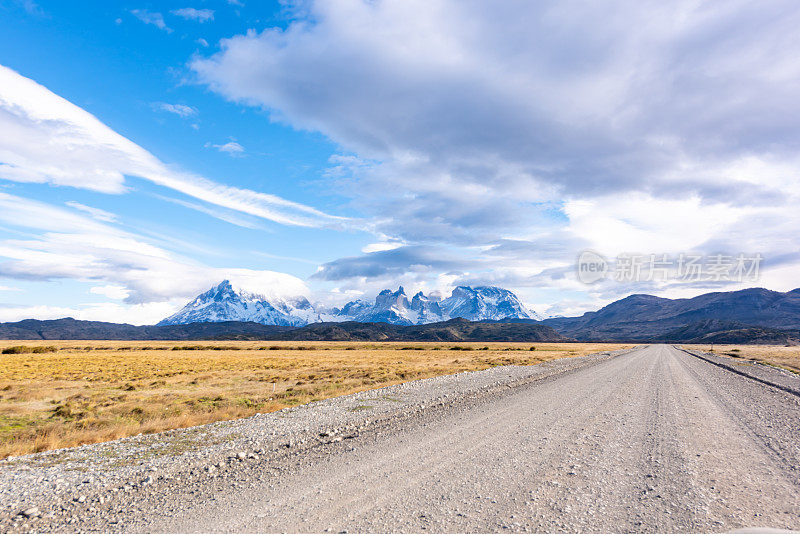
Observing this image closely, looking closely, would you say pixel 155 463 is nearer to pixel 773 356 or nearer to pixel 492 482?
pixel 492 482

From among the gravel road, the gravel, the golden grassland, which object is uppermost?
the gravel road

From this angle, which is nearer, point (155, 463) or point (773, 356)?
point (155, 463)

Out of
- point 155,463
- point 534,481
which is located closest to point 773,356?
point 534,481

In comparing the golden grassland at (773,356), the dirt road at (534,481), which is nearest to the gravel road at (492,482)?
the dirt road at (534,481)

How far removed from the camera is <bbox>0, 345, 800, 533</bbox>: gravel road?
6391 mm

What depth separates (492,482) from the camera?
313 inches

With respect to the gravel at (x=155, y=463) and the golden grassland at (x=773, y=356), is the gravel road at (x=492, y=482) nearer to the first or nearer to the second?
the gravel at (x=155, y=463)

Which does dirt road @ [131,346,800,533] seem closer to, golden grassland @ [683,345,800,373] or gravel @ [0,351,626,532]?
gravel @ [0,351,626,532]

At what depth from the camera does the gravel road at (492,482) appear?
6.39 meters

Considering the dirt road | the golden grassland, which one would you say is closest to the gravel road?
the dirt road

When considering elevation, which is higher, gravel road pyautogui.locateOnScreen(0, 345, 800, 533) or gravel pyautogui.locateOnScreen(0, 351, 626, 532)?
gravel road pyautogui.locateOnScreen(0, 345, 800, 533)

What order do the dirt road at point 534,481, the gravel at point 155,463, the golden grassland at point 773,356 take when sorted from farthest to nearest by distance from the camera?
the golden grassland at point 773,356, the gravel at point 155,463, the dirt road at point 534,481

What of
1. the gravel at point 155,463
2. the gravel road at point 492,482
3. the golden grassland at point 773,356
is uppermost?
the gravel road at point 492,482

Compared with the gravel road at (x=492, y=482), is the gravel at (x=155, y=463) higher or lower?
lower
